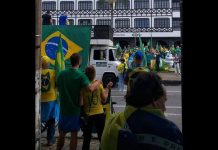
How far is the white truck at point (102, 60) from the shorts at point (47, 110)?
12.0 metres

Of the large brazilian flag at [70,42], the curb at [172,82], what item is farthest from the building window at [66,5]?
the large brazilian flag at [70,42]

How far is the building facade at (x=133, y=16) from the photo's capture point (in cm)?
5100

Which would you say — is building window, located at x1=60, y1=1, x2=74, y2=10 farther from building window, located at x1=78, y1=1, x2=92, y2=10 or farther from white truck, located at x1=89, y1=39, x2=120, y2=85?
white truck, located at x1=89, y1=39, x2=120, y2=85

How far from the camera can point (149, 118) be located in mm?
2154

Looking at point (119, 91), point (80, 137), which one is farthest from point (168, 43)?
point (80, 137)

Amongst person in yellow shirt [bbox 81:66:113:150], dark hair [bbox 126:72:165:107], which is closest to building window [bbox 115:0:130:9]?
person in yellow shirt [bbox 81:66:113:150]

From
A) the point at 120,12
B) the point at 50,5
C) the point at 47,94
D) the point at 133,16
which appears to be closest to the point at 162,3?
the point at 133,16

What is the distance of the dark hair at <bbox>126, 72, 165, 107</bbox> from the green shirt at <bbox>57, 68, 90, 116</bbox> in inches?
120

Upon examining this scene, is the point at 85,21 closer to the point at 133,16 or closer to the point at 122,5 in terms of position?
the point at 122,5

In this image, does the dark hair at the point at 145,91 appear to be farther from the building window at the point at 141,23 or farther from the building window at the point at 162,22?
the building window at the point at 162,22

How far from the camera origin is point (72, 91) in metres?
5.38
